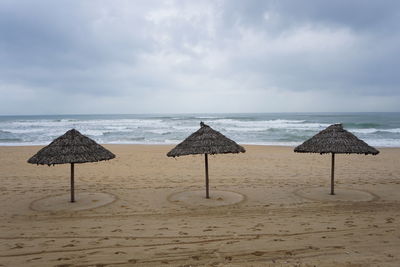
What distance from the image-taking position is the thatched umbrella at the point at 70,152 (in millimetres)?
6438

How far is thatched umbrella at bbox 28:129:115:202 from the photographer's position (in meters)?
6.44

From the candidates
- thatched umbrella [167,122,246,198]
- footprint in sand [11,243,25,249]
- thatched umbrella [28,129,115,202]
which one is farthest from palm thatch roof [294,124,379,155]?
footprint in sand [11,243,25,249]

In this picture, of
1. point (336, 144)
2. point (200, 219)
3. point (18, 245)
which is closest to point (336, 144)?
point (336, 144)

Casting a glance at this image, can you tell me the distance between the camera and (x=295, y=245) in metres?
4.59

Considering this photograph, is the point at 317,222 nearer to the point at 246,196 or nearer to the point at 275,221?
the point at 275,221

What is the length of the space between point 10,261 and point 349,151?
6.55m

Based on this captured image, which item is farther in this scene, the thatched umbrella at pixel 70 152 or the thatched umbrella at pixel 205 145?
the thatched umbrella at pixel 205 145

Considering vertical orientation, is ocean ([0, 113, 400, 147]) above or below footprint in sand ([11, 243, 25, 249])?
above

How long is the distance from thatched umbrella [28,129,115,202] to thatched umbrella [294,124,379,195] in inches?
184

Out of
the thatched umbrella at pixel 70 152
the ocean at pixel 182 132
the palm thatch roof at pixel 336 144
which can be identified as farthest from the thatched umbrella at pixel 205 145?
the ocean at pixel 182 132

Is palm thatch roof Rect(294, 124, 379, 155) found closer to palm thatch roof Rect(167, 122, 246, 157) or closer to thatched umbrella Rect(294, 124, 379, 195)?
thatched umbrella Rect(294, 124, 379, 195)

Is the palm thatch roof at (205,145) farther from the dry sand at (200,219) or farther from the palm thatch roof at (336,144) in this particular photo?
the palm thatch roof at (336,144)

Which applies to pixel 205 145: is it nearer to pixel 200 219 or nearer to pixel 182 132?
pixel 200 219

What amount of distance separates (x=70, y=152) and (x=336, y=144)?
5820 mm
